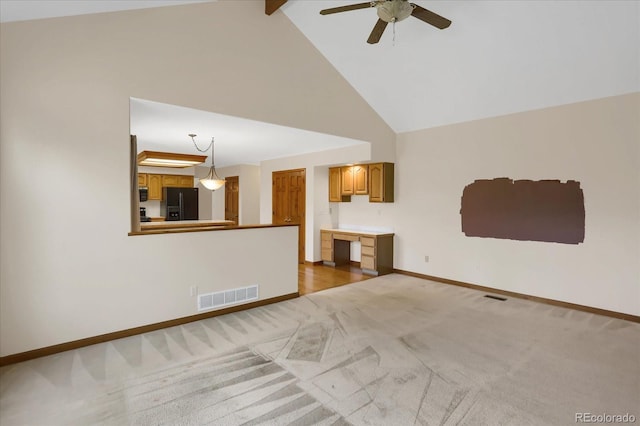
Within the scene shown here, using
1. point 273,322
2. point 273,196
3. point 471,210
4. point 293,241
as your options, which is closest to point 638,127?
point 471,210

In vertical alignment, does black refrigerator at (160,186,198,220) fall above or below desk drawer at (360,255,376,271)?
above

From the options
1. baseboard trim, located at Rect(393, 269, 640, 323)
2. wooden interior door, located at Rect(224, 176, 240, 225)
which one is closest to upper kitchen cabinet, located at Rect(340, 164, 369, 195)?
baseboard trim, located at Rect(393, 269, 640, 323)

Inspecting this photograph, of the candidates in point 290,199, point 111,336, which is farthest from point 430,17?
point 290,199

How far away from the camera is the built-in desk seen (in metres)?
6.17

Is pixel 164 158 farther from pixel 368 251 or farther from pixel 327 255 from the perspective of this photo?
pixel 368 251

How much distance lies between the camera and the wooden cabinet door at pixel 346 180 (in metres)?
6.77

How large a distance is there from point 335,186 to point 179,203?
13.9ft

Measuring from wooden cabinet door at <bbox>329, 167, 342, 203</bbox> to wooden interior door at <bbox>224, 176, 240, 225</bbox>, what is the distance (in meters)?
3.05

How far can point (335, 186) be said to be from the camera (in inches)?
279

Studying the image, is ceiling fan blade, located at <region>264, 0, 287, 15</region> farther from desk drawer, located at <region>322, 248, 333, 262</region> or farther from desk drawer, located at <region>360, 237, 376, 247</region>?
desk drawer, located at <region>322, 248, 333, 262</region>

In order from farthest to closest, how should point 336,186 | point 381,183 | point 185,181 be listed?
point 185,181
point 336,186
point 381,183

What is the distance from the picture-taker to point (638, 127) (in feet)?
12.8

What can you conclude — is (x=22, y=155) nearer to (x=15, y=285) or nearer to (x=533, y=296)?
(x=15, y=285)

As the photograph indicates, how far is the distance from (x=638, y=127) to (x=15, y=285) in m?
6.67
